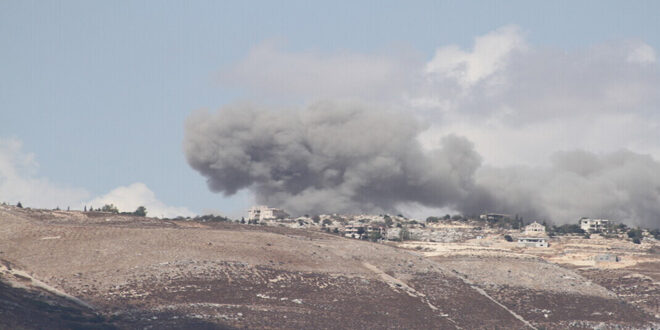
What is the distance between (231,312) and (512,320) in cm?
3953

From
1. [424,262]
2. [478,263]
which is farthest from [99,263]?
[478,263]

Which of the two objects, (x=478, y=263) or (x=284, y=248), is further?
(x=478, y=263)

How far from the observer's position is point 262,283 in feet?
358

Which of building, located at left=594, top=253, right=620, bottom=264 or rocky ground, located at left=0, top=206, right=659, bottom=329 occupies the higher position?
building, located at left=594, top=253, right=620, bottom=264

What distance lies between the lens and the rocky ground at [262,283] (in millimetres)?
94375

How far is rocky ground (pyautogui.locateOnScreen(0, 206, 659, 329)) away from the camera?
9438 cm

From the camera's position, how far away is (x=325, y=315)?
331 feet

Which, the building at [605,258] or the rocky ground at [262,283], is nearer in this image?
the rocky ground at [262,283]

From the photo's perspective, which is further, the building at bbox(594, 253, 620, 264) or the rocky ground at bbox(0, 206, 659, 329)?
the building at bbox(594, 253, 620, 264)

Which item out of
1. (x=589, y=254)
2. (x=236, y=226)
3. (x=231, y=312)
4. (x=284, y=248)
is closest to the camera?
(x=231, y=312)

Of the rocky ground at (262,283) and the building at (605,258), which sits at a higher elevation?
the building at (605,258)

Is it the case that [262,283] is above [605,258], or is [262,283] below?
below

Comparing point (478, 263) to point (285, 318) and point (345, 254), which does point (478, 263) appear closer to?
point (345, 254)

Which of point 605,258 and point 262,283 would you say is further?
point 605,258
